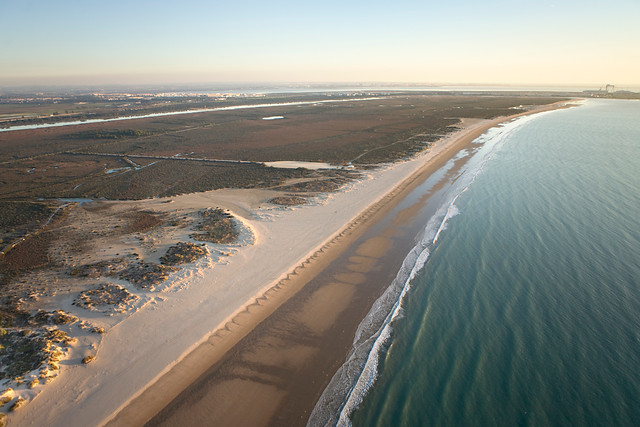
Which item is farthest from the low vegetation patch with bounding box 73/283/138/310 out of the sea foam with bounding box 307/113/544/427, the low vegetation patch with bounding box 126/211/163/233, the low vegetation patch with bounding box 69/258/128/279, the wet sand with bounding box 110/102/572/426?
the sea foam with bounding box 307/113/544/427

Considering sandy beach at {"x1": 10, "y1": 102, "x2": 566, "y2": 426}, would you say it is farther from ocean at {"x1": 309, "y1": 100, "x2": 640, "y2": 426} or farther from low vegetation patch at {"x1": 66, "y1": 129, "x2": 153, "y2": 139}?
low vegetation patch at {"x1": 66, "y1": 129, "x2": 153, "y2": 139}

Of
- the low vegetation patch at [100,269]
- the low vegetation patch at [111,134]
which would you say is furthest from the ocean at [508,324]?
the low vegetation patch at [111,134]

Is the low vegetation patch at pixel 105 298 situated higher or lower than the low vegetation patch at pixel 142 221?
lower

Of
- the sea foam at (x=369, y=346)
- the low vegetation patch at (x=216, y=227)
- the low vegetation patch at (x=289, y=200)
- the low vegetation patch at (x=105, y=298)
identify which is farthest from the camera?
the low vegetation patch at (x=289, y=200)

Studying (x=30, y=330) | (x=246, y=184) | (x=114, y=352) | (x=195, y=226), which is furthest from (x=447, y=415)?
(x=246, y=184)

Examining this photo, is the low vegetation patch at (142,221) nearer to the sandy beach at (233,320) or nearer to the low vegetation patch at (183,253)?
the sandy beach at (233,320)

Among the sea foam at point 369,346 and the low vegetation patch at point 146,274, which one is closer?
the sea foam at point 369,346
